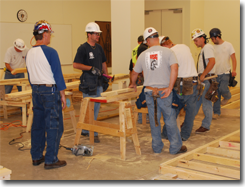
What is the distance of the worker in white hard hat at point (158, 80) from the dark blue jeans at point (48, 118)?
1248 millimetres

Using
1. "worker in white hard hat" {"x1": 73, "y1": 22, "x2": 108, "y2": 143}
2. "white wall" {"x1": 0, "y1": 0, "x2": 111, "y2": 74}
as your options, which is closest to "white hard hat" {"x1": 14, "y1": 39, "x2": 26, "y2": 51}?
"white wall" {"x1": 0, "y1": 0, "x2": 111, "y2": 74}

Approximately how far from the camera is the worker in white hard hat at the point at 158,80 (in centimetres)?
397

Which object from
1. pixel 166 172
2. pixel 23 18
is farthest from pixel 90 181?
pixel 23 18

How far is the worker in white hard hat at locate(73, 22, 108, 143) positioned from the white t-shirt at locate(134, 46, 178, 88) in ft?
3.54

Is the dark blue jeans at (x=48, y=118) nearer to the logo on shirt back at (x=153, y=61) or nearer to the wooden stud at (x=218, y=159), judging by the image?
the logo on shirt back at (x=153, y=61)

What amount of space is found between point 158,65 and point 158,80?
0.21 meters

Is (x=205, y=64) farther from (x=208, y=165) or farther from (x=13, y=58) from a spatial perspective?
(x=13, y=58)

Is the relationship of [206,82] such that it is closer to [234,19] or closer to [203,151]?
[203,151]

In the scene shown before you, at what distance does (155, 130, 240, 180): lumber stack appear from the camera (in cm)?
324

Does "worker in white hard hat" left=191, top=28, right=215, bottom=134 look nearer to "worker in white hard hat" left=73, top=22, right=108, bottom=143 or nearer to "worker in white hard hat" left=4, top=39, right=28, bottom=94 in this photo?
"worker in white hard hat" left=73, top=22, right=108, bottom=143

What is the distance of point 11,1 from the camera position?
353 inches

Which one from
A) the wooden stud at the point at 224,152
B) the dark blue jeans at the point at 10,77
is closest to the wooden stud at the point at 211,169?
the wooden stud at the point at 224,152

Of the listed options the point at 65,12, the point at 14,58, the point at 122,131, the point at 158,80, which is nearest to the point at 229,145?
the point at 158,80

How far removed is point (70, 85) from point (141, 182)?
2.72 metres
